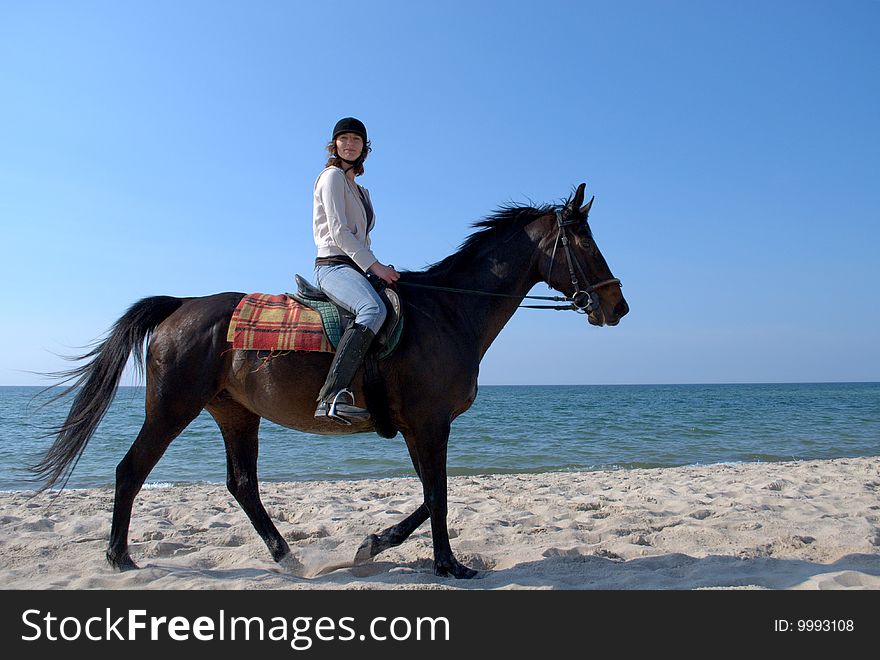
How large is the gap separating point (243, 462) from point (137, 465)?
0.80 meters

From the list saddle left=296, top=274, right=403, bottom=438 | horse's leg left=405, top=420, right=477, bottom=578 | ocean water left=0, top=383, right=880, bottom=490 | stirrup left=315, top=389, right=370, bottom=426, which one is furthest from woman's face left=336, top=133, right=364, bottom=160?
ocean water left=0, top=383, right=880, bottom=490

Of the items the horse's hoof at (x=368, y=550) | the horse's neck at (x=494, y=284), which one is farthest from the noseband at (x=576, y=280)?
the horse's hoof at (x=368, y=550)

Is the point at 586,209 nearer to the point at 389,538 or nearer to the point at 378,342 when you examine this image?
the point at 378,342

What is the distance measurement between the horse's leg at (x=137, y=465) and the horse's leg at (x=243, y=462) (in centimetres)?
40

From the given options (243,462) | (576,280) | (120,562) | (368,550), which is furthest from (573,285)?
(120,562)

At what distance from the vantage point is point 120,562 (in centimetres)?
428

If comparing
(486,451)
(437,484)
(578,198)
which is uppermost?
(578,198)

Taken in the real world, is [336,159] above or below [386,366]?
above

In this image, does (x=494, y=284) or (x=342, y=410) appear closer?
(x=342, y=410)

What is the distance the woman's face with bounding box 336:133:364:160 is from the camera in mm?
4422

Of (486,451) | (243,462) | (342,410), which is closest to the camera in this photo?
(342,410)
